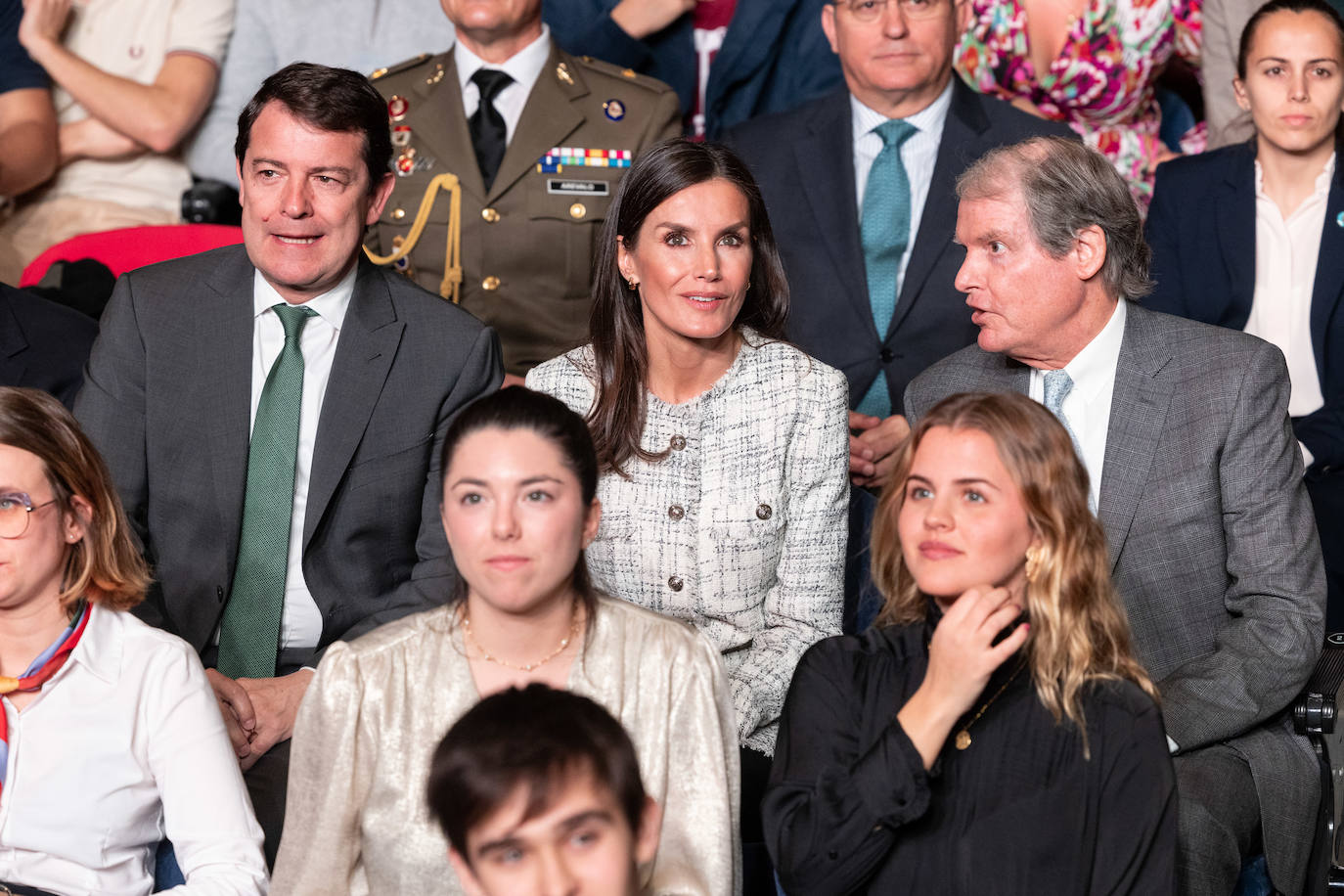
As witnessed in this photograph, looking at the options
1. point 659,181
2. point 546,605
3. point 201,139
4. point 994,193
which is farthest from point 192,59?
point 546,605

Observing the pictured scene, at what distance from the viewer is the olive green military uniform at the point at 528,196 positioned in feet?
11.3

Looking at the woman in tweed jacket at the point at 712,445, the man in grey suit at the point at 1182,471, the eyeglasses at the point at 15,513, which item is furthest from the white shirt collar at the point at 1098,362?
the eyeglasses at the point at 15,513

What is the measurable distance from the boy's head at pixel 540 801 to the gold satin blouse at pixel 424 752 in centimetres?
34

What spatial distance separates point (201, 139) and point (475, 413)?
2441 millimetres

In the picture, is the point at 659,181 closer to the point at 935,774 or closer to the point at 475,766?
the point at 935,774

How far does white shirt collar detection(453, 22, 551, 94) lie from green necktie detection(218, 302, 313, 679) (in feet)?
3.82

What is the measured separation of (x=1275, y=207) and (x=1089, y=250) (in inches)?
45.4

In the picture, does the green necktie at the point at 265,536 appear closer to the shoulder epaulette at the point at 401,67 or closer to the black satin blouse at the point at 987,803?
the black satin blouse at the point at 987,803

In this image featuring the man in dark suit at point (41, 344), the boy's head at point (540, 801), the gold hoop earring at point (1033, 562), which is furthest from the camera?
the man in dark suit at point (41, 344)

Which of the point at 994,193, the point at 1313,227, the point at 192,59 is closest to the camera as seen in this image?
the point at 994,193

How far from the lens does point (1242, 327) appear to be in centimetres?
339

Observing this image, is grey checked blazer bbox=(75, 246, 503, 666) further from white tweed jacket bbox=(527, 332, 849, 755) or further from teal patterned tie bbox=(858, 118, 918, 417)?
teal patterned tie bbox=(858, 118, 918, 417)

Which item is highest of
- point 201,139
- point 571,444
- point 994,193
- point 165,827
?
point 201,139

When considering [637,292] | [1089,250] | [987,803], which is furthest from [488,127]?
[987,803]
